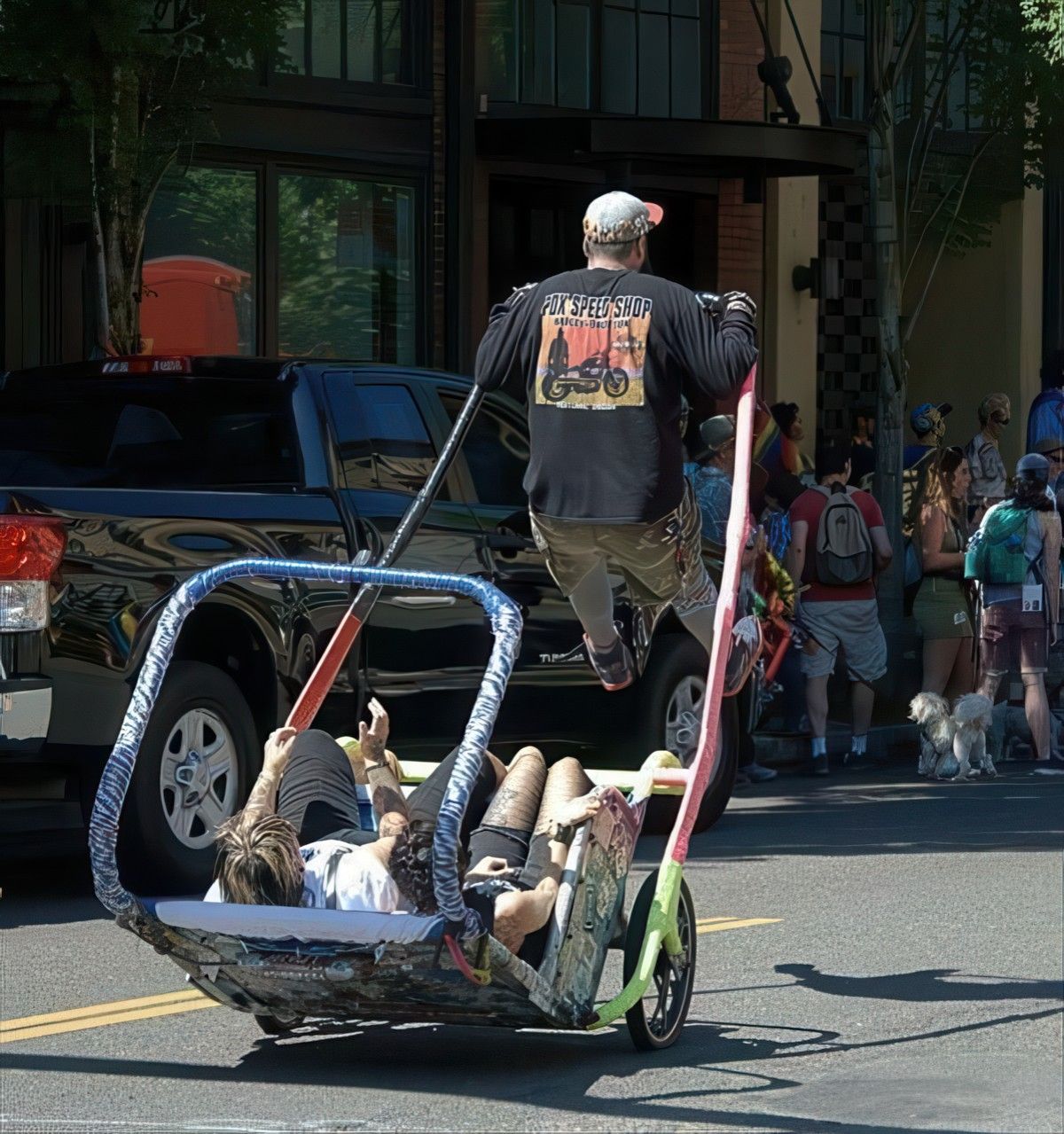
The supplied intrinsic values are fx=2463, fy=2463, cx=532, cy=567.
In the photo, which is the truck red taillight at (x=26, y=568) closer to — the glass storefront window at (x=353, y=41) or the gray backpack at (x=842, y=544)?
the gray backpack at (x=842, y=544)

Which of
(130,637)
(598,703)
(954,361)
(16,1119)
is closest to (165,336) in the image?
(598,703)

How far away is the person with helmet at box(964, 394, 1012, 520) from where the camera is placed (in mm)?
16828

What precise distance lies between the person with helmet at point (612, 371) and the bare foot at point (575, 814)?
839mm

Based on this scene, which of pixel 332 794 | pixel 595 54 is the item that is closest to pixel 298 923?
pixel 332 794

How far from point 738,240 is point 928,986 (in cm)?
1466

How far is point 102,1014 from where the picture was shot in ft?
23.1

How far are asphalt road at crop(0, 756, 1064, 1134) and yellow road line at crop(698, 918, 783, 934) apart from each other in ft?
0.05

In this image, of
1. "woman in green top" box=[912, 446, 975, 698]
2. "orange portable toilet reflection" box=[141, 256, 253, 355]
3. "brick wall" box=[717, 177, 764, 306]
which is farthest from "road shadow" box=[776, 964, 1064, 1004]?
"brick wall" box=[717, 177, 764, 306]

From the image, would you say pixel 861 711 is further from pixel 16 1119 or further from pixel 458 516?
pixel 16 1119

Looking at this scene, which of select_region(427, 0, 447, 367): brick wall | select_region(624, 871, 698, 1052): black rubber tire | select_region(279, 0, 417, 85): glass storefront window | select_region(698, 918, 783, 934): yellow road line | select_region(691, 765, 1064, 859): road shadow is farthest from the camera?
select_region(427, 0, 447, 367): brick wall

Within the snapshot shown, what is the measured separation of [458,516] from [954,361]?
51.8 ft

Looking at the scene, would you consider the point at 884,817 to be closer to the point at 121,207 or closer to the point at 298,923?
the point at 121,207

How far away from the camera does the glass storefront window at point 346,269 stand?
18297 millimetres

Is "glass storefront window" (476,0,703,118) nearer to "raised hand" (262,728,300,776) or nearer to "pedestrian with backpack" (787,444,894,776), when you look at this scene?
"pedestrian with backpack" (787,444,894,776)
